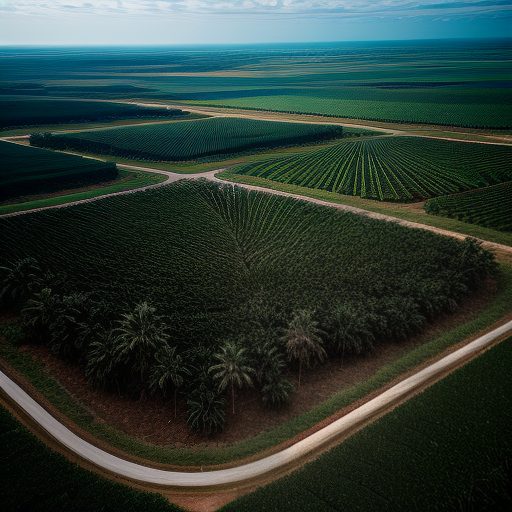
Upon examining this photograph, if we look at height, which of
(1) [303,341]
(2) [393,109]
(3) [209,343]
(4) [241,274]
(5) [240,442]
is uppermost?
(1) [303,341]

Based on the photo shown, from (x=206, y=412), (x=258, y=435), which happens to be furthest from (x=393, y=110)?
(x=206, y=412)

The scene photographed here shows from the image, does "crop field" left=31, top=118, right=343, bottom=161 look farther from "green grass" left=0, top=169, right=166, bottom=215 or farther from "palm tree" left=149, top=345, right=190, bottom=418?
"palm tree" left=149, top=345, right=190, bottom=418

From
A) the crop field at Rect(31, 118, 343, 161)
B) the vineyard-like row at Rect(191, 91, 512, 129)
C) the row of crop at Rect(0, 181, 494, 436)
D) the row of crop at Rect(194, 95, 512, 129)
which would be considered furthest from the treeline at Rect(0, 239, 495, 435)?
the vineyard-like row at Rect(191, 91, 512, 129)

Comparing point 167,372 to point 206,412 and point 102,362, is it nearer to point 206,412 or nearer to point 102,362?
point 206,412

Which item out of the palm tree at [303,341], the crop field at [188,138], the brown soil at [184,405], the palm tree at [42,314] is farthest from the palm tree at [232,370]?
the crop field at [188,138]

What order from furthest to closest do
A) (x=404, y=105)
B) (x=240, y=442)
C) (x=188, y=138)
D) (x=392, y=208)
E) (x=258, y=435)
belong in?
1. (x=404, y=105)
2. (x=188, y=138)
3. (x=392, y=208)
4. (x=258, y=435)
5. (x=240, y=442)

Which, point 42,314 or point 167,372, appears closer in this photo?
point 167,372

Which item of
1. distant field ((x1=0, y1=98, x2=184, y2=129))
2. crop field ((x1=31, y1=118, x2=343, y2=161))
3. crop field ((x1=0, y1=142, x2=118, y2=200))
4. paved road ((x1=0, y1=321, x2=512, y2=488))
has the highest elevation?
paved road ((x1=0, y1=321, x2=512, y2=488))
